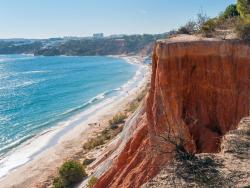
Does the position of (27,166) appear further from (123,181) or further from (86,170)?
(123,181)

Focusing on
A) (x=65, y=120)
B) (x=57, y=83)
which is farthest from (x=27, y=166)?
(x=57, y=83)

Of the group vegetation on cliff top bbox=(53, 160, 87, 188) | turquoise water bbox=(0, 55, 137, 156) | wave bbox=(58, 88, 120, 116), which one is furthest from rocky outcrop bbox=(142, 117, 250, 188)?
wave bbox=(58, 88, 120, 116)

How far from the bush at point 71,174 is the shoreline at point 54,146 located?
591 centimetres

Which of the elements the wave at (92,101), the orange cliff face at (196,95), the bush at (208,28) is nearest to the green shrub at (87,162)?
the orange cliff face at (196,95)

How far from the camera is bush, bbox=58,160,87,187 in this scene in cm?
3359

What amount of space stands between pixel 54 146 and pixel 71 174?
1960cm

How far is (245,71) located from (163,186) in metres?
12.2

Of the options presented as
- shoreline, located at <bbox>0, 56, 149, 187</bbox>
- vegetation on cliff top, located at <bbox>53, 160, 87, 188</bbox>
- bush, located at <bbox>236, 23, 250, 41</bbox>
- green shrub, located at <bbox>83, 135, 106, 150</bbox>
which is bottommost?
shoreline, located at <bbox>0, 56, 149, 187</bbox>

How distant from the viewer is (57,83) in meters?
118

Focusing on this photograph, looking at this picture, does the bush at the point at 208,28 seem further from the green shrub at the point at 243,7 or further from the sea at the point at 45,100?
the sea at the point at 45,100

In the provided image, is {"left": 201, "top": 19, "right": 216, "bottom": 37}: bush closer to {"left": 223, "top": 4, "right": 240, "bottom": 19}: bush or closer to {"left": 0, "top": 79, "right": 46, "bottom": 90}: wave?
{"left": 223, "top": 4, "right": 240, "bottom": 19}: bush

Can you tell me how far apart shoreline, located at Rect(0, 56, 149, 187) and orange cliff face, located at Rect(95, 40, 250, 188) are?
66.4ft

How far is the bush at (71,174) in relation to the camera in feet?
110

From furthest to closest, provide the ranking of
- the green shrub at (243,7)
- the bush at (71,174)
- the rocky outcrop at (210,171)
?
1. the bush at (71,174)
2. the green shrub at (243,7)
3. the rocky outcrop at (210,171)
